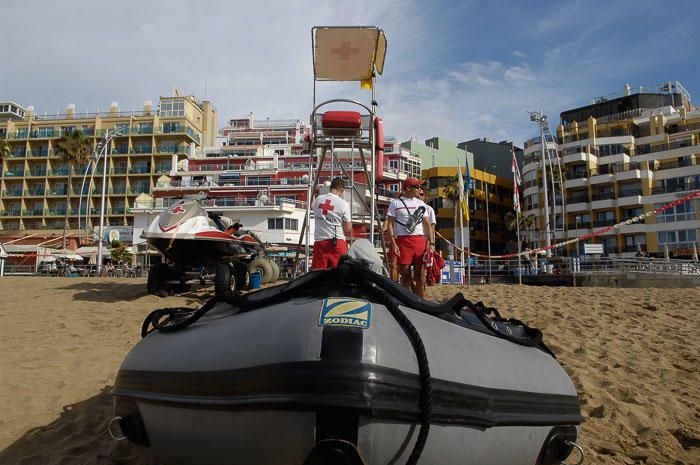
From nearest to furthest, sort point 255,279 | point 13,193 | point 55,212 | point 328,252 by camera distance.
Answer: point 328,252
point 255,279
point 55,212
point 13,193

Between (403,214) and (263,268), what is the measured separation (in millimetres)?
6272

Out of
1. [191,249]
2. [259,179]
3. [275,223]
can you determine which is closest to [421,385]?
[191,249]

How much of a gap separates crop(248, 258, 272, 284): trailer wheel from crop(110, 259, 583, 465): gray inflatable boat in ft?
29.0

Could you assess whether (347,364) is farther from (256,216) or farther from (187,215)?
(256,216)

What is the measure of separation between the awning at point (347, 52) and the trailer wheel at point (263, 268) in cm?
565

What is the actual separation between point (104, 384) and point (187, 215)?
5.32 meters

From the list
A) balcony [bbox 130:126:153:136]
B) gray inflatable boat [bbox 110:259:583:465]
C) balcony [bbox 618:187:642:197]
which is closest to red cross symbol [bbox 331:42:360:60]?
gray inflatable boat [bbox 110:259:583:465]

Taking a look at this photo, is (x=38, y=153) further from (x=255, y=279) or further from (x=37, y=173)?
(x=255, y=279)

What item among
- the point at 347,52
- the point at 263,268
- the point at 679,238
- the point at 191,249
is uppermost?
the point at 347,52

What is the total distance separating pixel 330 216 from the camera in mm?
5480

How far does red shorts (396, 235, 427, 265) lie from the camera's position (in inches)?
224

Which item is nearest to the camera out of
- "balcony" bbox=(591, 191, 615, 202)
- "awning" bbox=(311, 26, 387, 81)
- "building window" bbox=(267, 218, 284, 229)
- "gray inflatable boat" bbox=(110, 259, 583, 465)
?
"gray inflatable boat" bbox=(110, 259, 583, 465)

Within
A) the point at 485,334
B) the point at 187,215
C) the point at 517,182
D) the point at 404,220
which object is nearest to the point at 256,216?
the point at 517,182

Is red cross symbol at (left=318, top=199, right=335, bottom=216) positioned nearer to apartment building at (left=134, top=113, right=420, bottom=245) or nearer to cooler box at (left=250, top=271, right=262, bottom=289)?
cooler box at (left=250, top=271, right=262, bottom=289)
